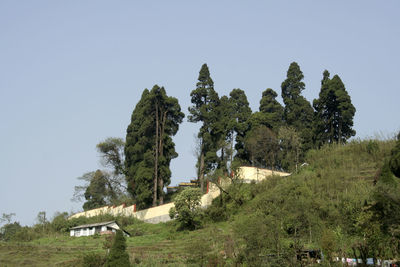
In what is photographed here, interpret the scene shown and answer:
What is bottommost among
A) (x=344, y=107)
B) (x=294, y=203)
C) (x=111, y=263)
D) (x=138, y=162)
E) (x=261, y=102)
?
(x=111, y=263)

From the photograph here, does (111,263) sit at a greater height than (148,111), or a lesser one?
lesser

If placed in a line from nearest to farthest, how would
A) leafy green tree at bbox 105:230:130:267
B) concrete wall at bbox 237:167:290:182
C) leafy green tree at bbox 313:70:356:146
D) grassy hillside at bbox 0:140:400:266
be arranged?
grassy hillside at bbox 0:140:400:266, leafy green tree at bbox 105:230:130:267, concrete wall at bbox 237:167:290:182, leafy green tree at bbox 313:70:356:146

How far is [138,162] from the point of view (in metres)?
46.5

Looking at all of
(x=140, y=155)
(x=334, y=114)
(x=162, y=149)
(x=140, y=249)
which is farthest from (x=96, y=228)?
(x=334, y=114)

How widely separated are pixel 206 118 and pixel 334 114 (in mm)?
11895

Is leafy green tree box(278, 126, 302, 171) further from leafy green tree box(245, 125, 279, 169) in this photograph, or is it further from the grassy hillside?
the grassy hillside

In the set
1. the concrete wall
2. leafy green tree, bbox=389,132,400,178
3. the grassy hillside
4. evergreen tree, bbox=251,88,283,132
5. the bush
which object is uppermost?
evergreen tree, bbox=251,88,283,132

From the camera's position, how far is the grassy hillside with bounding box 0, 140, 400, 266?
805 inches

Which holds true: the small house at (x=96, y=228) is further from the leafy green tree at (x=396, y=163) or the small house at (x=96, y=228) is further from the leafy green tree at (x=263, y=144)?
the leafy green tree at (x=396, y=163)

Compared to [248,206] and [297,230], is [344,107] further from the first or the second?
[297,230]

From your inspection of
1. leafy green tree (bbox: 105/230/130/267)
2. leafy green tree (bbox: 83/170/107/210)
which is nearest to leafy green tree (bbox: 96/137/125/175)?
leafy green tree (bbox: 83/170/107/210)

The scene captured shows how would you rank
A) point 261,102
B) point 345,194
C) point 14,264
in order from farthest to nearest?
1. point 261,102
2. point 345,194
3. point 14,264

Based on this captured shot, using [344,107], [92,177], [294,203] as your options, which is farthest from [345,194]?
[92,177]

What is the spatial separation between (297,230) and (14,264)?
48.0 feet
